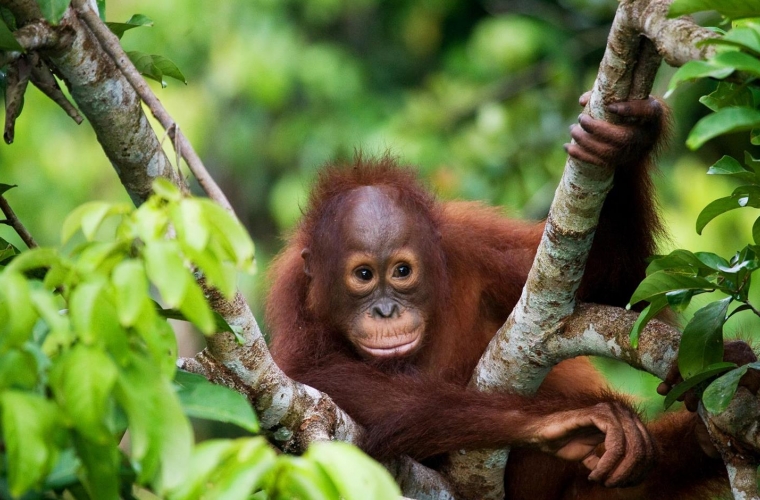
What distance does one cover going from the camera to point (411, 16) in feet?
29.8

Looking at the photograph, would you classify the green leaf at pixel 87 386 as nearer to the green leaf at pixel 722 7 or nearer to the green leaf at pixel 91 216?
the green leaf at pixel 91 216

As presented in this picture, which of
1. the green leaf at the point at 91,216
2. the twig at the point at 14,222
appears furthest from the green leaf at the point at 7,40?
the green leaf at the point at 91,216

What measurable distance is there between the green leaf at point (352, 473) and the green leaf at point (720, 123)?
73cm

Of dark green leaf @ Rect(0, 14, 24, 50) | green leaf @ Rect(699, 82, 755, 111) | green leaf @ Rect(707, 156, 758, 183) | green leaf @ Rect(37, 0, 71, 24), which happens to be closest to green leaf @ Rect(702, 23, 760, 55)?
green leaf @ Rect(699, 82, 755, 111)

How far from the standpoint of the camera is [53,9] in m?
2.11

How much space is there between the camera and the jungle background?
659 cm

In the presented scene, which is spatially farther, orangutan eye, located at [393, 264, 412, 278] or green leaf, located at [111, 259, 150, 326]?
orangutan eye, located at [393, 264, 412, 278]

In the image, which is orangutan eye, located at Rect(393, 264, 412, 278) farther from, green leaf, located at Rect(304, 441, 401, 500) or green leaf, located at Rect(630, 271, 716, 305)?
green leaf, located at Rect(304, 441, 401, 500)

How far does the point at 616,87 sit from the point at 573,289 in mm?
664

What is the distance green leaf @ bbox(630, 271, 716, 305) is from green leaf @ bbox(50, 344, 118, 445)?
143cm

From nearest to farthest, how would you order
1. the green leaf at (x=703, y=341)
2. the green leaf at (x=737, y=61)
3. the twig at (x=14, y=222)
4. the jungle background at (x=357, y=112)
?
1. the green leaf at (x=737, y=61)
2. the green leaf at (x=703, y=341)
3. the twig at (x=14, y=222)
4. the jungle background at (x=357, y=112)

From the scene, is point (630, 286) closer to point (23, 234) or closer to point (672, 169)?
→ point (23, 234)

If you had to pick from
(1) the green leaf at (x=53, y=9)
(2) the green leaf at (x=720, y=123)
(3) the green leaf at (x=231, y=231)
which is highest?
(2) the green leaf at (x=720, y=123)

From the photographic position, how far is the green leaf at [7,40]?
2127mm
